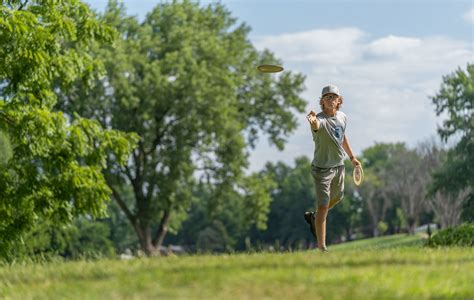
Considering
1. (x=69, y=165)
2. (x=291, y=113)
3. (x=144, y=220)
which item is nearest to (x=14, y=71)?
(x=69, y=165)

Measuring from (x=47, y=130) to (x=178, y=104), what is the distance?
71.0 ft

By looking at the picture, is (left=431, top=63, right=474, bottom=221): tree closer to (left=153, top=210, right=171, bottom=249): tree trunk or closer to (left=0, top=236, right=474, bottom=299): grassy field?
(left=153, top=210, right=171, bottom=249): tree trunk

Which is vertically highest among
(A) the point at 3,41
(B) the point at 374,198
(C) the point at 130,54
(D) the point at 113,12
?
(D) the point at 113,12

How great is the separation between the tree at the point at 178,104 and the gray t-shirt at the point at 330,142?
28284 mm

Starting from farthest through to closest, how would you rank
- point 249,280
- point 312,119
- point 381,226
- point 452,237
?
point 381,226 → point 452,237 → point 312,119 → point 249,280

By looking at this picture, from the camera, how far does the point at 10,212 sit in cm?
2044

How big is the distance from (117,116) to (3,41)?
21.3 meters

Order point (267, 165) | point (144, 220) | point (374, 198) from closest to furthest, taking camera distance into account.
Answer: point (144, 220) < point (374, 198) < point (267, 165)

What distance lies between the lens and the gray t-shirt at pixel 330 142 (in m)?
10.9

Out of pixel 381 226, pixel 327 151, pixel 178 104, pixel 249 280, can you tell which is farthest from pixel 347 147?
pixel 381 226

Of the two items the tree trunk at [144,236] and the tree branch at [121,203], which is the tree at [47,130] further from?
the tree trunk at [144,236]

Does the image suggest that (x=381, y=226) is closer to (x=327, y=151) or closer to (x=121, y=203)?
(x=121, y=203)

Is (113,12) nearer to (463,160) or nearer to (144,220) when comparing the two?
(144,220)

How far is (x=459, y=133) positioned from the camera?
52000mm
